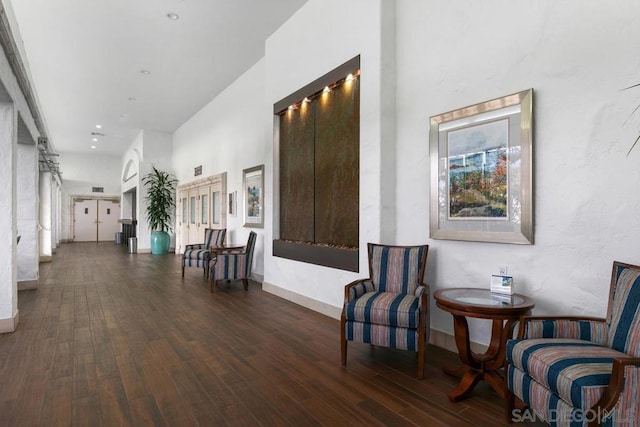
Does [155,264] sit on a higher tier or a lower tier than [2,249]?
lower

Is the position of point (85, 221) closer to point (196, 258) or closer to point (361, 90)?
point (196, 258)

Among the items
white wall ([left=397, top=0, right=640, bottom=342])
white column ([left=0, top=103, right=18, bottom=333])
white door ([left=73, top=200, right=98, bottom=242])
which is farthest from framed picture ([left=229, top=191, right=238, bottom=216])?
white door ([left=73, top=200, right=98, bottom=242])

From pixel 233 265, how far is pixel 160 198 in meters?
6.56

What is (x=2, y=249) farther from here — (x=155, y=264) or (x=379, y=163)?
(x=155, y=264)

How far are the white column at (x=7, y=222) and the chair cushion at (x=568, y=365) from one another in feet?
15.7

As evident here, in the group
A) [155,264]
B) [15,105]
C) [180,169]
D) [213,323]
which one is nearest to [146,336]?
[213,323]

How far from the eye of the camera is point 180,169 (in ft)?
37.7

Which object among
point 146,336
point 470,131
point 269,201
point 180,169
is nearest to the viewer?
point 470,131

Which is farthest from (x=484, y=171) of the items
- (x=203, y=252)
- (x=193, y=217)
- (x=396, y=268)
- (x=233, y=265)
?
(x=193, y=217)

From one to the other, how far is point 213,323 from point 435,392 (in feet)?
8.45

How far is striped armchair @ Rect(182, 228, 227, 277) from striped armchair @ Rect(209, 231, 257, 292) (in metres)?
0.79

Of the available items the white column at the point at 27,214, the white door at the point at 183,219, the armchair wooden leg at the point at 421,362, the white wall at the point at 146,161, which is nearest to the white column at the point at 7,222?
the white column at the point at 27,214

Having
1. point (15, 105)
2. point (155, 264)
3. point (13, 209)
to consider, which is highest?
point (15, 105)

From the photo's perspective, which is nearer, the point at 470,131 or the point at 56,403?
the point at 56,403
